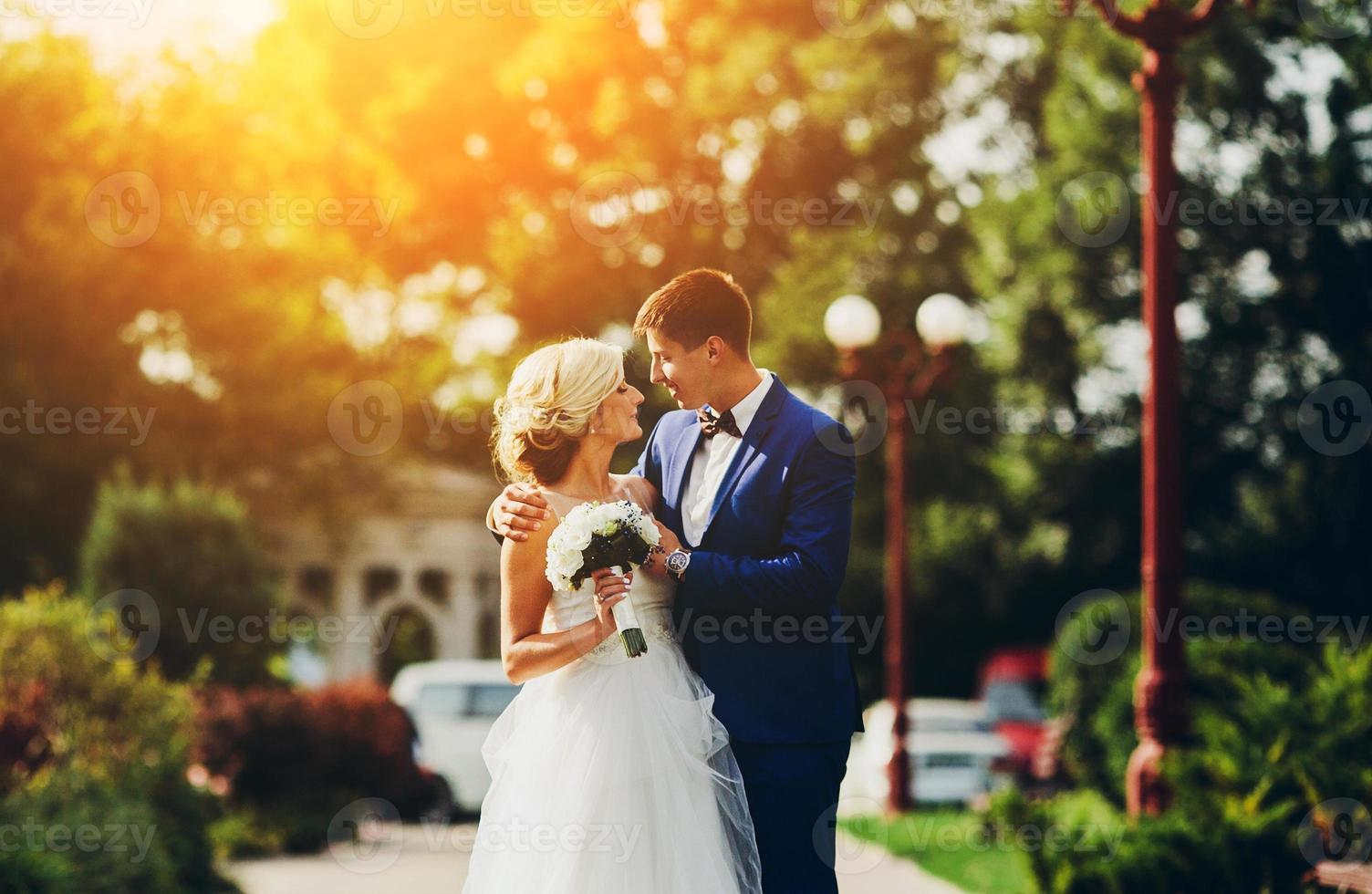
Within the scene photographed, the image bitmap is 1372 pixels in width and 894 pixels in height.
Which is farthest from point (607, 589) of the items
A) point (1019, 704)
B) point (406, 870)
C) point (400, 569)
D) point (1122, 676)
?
point (400, 569)

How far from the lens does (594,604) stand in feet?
15.2

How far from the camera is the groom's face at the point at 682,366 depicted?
15.1 feet

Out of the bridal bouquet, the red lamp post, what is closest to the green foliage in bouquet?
the bridal bouquet

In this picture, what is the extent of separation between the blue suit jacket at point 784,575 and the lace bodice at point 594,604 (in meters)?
0.08

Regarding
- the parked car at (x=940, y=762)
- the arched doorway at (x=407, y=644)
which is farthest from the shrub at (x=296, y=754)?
the arched doorway at (x=407, y=644)

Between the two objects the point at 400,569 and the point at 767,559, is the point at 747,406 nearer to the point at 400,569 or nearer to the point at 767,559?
the point at 767,559

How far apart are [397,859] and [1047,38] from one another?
2095 cm

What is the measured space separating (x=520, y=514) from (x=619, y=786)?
0.79 meters

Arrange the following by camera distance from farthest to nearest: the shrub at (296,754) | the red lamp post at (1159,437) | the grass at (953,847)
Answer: the shrub at (296,754), the grass at (953,847), the red lamp post at (1159,437)

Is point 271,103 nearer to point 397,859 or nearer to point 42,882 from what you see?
point 397,859

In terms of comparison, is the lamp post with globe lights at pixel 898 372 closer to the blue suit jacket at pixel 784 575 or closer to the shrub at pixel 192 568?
the shrub at pixel 192 568

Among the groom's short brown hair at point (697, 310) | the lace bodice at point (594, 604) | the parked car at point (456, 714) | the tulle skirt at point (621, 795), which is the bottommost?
the parked car at point (456, 714)

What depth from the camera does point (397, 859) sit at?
50.1 ft

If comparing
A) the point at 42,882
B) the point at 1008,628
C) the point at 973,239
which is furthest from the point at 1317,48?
the point at 42,882
